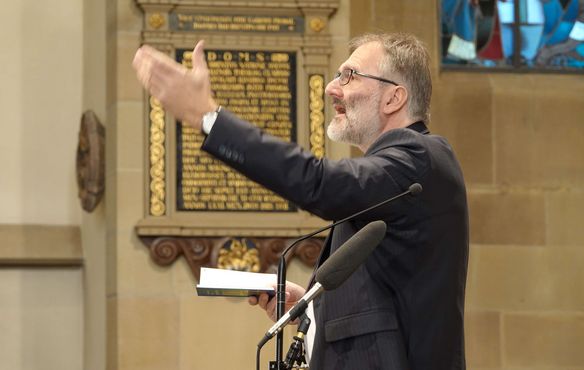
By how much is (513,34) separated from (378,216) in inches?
227

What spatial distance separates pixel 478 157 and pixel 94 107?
256 centimetres

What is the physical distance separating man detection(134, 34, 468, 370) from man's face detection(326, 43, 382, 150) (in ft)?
0.26

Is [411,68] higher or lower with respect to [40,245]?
higher

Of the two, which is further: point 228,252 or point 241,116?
point 241,116

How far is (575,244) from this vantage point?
870cm

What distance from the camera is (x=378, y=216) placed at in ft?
11.4

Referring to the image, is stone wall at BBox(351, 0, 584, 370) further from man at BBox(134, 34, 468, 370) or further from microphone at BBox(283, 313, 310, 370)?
microphone at BBox(283, 313, 310, 370)

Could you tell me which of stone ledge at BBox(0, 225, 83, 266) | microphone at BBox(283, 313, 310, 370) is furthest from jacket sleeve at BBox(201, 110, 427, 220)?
stone ledge at BBox(0, 225, 83, 266)

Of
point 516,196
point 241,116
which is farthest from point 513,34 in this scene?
point 241,116

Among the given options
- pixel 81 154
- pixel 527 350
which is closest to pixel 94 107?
pixel 81 154

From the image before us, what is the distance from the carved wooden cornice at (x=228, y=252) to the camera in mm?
7379

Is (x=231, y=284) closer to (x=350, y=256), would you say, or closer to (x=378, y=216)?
(x=378, y=216)

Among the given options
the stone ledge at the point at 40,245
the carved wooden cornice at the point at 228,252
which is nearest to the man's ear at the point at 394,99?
the carved wooden cornice at the point at 228,252

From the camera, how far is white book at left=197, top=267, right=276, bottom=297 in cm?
375
